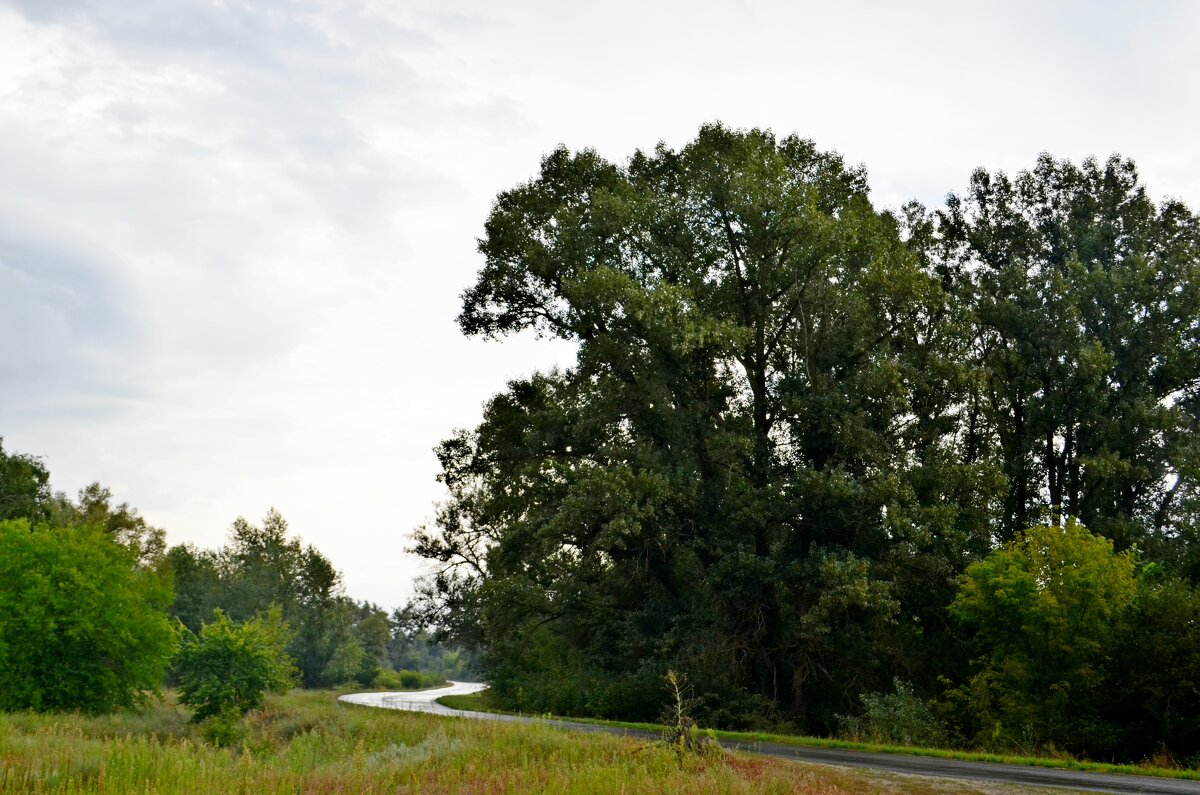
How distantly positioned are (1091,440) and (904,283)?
9.30m

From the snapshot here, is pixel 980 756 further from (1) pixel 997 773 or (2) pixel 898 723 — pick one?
(2) pixel 898 723

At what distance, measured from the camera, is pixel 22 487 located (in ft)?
240

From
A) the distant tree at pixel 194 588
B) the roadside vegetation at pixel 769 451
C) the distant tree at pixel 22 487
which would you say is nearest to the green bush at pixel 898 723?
the roadside vegetation at pixel 769 451

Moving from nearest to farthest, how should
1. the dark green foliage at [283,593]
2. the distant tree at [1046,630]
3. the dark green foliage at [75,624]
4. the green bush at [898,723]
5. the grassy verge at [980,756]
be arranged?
the grassy verge at [980,756] < the distant tree at [1046,630] < the green bush at [898,723] < the dark green foliage at [75,624] < the dark green foliage at [283,593]

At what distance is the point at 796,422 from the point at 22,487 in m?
67.4

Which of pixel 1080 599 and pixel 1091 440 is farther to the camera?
pixel 1091 440

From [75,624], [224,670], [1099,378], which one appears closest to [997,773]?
[1099,378]

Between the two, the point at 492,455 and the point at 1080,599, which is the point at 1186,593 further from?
the point at 492,455

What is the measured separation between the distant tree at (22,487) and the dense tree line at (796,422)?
53.2m

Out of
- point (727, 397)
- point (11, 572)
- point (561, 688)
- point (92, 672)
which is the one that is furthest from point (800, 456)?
point (11, 572)

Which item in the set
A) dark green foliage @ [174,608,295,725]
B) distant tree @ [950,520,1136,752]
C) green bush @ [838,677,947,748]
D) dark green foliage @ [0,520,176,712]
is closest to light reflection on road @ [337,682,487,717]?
dark green foliage @ [174,608,295,725]

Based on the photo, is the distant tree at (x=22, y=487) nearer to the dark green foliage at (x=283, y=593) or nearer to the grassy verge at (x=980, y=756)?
the dark green foliage at (x=283, y=593)

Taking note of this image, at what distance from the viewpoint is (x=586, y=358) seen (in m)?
34.2

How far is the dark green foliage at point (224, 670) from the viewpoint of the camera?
1170 inches
